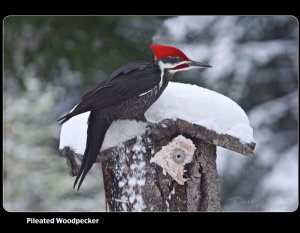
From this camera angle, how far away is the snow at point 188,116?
11.1ft

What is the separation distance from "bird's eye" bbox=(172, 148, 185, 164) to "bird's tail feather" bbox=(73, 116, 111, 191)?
15.3 inches

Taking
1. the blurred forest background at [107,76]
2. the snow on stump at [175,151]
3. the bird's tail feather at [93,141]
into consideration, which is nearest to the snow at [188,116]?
the snow on stump at [175,151]

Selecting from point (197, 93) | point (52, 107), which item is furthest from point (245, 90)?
point (197, 93)

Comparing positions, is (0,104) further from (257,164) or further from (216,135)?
(257,164)

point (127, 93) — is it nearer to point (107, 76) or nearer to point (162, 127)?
point (162, 127)

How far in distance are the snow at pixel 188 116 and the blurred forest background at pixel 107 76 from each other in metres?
1.87

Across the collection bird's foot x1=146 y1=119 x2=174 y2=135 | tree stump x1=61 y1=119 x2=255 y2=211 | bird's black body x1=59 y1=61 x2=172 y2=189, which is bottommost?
tree stump x1=61 y1=119 x2=255 y2=211

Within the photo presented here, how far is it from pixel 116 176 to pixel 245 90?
157 inches

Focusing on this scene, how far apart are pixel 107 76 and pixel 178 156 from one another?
10.6ft

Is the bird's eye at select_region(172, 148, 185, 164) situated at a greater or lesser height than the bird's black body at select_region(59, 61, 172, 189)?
lesser

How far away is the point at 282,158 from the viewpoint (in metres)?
7.38

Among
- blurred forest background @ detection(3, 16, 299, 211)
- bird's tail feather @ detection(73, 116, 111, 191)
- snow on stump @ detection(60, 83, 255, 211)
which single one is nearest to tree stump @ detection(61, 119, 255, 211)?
snow on stump @ detection(60, 83, 255, 211)

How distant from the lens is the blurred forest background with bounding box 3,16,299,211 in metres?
6.05

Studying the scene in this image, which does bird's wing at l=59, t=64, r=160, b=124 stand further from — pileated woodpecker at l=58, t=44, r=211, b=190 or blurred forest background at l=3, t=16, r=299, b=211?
blurred forest background at l=3, t=16, r=299, b=211
